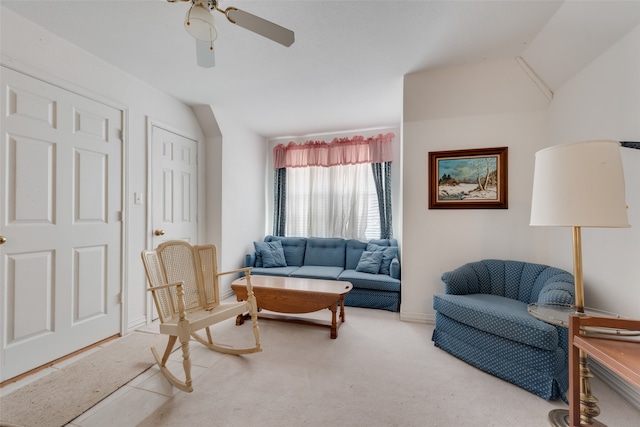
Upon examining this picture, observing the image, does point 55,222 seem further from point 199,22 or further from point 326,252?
point 326,252

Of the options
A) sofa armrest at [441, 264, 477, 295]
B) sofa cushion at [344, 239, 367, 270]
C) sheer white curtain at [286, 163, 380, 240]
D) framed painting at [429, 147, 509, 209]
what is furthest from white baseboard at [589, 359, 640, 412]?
sheer white curtain at [286, 163, 380, 240]

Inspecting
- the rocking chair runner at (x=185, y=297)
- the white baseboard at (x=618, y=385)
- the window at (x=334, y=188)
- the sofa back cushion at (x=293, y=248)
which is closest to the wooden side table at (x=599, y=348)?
the white baseboard at (x=618, y=385)

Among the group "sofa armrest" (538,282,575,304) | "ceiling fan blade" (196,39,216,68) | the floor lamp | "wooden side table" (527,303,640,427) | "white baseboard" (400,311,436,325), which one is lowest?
"white baseboard" (400,311,436,325)

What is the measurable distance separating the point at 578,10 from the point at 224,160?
360cm

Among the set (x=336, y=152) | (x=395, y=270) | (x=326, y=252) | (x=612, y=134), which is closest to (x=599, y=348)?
(x=612, y=134)

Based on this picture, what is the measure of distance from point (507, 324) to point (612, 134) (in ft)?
4.82

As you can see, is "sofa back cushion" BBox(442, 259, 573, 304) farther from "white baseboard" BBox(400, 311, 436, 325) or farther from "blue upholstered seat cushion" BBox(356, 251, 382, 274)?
"blue upholstered seat cushion" BBox(356, 251, 382, 274)

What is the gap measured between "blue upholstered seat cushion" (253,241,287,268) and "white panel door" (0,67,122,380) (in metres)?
1.76

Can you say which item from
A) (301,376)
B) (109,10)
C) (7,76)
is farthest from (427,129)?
(7,76)

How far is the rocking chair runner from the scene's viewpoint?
5.42 feet

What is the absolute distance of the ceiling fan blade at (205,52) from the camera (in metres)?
1.44

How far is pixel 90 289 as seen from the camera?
7.18 ft

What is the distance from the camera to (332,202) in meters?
4.23

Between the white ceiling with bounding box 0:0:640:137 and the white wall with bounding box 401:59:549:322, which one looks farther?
the white wall with bounding box 401:59:549:322
